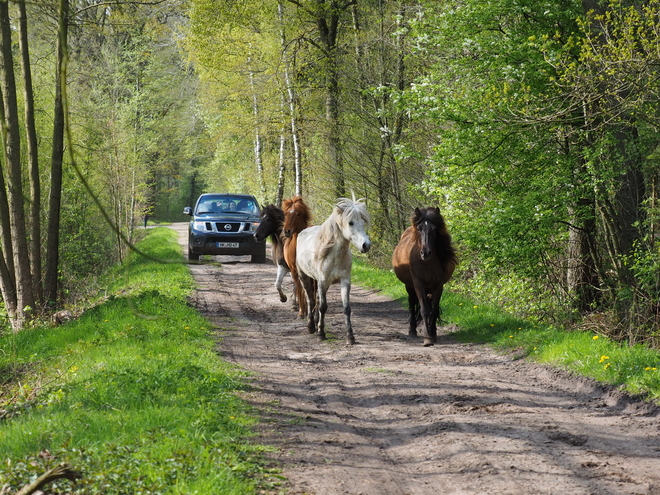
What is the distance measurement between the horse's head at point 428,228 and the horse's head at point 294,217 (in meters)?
3.11

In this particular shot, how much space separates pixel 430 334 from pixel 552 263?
3.08 meters

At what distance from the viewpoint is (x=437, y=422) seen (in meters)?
6.05

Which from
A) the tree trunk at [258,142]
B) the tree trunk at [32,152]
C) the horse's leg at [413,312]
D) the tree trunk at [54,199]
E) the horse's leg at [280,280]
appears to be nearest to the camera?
the horse's leg at [413,312]

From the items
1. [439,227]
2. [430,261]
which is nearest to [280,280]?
[430,261]

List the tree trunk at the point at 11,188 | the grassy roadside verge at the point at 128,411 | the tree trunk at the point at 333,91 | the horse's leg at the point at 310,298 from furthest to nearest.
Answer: the tree trunk at the point at 333,91 → the tree trunk at the point at 11,188 → the horse's leg at the point at 310,298 → the grassy roadside verge at the point at 128,411

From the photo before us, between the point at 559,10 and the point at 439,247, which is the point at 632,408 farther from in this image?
the point at 559,10

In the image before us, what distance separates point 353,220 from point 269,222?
4.36m

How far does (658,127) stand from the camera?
31.5 ft

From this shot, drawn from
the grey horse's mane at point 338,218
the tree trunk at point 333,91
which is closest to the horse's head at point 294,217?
the grey horse's mane at point 338,218

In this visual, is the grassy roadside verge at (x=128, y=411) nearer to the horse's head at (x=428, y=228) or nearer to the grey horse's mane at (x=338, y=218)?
the grey horse's mane at (x=338, y=218)

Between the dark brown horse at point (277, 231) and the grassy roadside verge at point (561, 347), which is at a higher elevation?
the dark brown horse at point (277, 231)

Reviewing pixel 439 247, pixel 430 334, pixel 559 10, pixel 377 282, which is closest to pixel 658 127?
pixel 559 10

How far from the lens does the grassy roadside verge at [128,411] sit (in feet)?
14.4

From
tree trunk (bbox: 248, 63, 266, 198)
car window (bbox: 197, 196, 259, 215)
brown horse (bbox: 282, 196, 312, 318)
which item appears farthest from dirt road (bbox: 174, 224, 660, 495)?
tree trunk (bbox: 248, 63, 266, 198)
